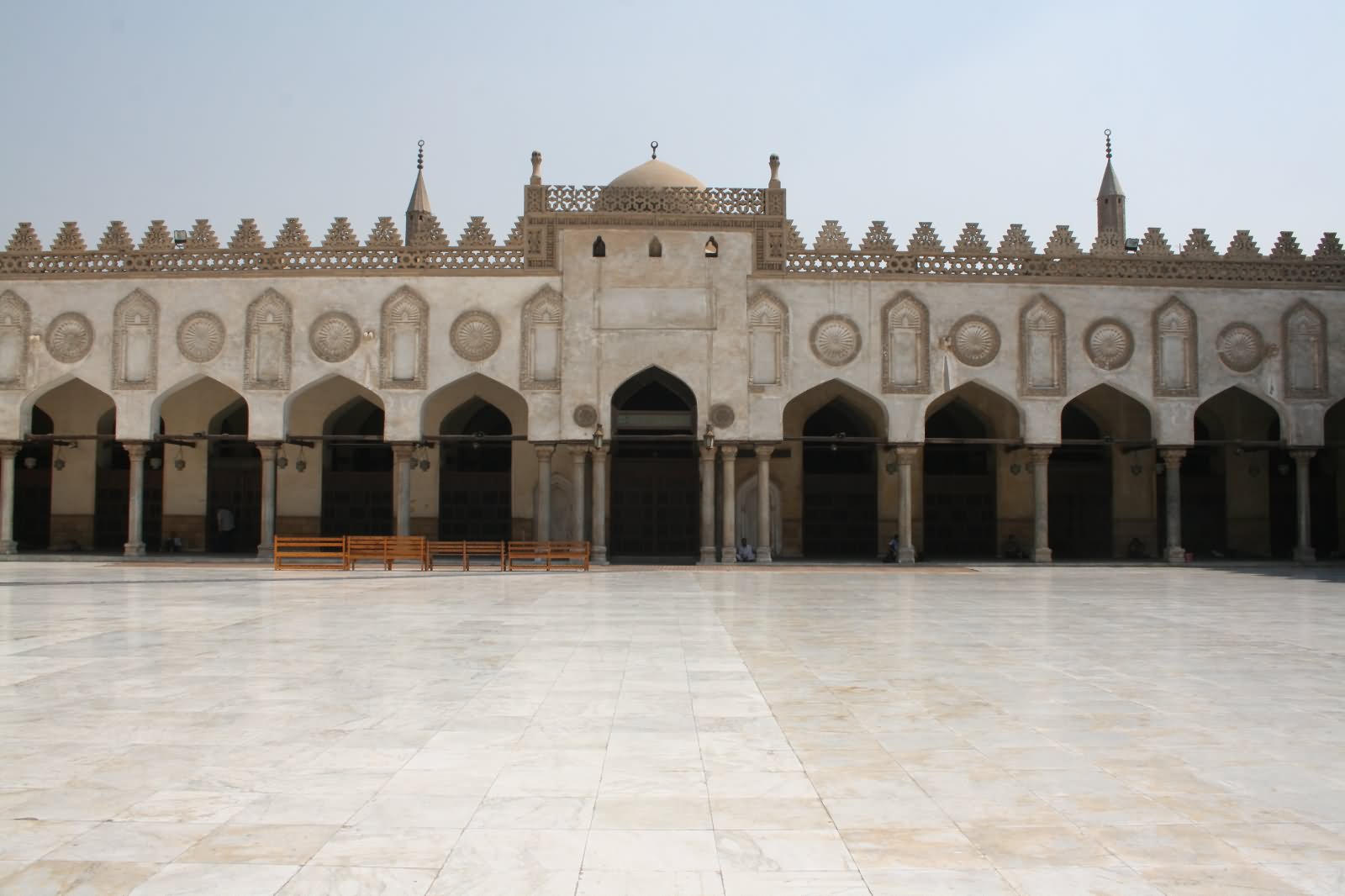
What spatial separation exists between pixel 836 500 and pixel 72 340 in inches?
706

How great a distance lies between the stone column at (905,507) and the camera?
960 inches

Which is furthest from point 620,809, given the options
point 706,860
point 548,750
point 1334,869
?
point 1334,869

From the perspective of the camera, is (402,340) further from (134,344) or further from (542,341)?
(134,344)

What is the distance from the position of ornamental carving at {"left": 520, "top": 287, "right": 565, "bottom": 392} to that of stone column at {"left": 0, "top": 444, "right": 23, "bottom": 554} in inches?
450

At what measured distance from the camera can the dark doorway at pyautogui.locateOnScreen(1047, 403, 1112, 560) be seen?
90.3ft

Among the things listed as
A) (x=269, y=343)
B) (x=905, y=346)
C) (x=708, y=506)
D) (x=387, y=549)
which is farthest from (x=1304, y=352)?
(x=269, y=343)

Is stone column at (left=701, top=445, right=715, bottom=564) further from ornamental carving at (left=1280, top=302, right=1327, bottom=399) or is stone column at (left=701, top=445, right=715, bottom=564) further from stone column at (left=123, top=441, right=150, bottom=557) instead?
ornamental carving at (left=1280, top=302, right=1327, bottom=399)

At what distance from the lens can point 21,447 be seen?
25.1 m

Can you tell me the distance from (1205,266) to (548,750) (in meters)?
23.4

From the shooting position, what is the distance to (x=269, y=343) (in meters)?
24.6

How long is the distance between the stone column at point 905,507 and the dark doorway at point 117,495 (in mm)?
17678

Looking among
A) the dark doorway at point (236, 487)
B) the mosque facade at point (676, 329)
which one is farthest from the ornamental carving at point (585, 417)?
the dark doorway at point (236, 487)

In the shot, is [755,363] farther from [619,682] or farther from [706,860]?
[706,860]

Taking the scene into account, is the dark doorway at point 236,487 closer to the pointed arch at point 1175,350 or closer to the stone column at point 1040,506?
the stone column at point 1040,506
